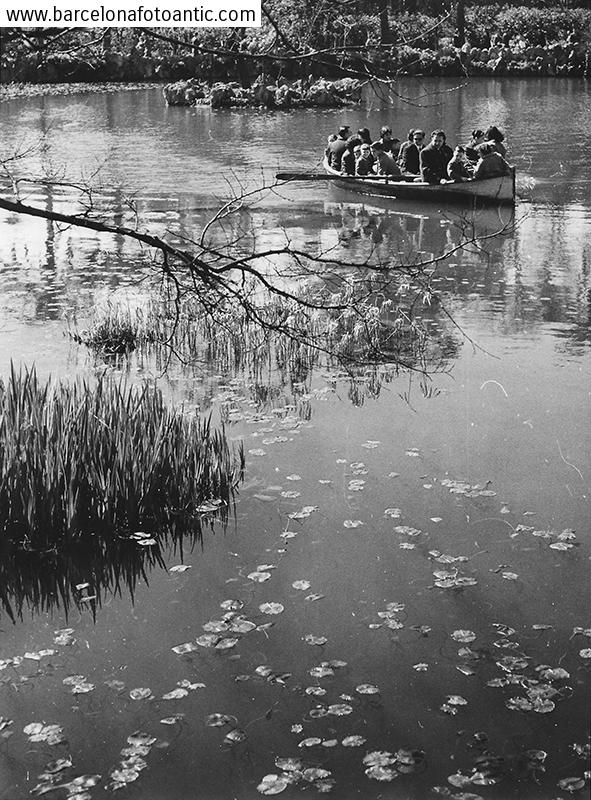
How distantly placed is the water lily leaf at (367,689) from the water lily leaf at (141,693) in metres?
0.95

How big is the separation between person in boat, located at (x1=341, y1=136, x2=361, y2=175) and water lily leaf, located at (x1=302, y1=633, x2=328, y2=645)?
15770 millimetres

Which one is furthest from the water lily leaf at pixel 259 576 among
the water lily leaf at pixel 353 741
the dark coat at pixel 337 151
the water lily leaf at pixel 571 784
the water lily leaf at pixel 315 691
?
the dark coat at pixel 337 151

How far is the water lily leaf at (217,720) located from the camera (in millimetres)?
4957

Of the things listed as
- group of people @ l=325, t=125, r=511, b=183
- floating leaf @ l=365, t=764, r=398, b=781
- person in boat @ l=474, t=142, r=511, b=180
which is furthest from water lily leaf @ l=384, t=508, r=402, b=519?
person in boat @ l=474, t=142, r=511, b=180

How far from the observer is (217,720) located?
4.99 metres

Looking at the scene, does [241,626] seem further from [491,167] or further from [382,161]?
[382,161]

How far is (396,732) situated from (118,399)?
Result: 3.33 m

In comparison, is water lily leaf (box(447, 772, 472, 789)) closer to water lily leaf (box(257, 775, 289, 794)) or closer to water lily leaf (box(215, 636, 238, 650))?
water lily leaf (box(257, 775, 289, 794))

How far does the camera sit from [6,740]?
484cm

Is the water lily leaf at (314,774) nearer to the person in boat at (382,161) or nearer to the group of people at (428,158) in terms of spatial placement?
the group of people at (428,158)

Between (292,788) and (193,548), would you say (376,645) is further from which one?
(193,548)

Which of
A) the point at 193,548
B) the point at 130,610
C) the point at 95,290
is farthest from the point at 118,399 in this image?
the point at 95,290

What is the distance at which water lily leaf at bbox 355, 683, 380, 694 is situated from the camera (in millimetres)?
5199

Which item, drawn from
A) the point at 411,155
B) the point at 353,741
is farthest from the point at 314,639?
the point at 411,155
